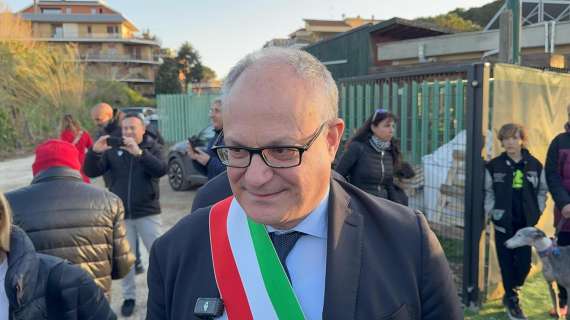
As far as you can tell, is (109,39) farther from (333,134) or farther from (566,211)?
(333,134)

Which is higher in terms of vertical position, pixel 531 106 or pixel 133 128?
pixel 531 106

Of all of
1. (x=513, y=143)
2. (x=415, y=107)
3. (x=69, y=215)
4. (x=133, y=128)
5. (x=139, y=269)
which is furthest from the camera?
(x=139, y=269)

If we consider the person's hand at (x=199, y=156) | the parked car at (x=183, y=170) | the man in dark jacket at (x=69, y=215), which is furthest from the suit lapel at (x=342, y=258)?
the parked car at (x=183, y=170)

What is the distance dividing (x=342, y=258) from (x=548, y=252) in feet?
12.1

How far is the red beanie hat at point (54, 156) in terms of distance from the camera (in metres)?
3.33

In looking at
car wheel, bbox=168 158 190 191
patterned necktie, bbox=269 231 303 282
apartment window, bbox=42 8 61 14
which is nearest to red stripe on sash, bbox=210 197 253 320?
patterned necktie, bbox=269 231 303 282

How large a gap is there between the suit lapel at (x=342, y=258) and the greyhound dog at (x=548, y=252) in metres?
3.45

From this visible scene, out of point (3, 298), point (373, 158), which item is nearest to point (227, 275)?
point (3, 298)

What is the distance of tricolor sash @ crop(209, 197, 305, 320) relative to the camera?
4.73ft

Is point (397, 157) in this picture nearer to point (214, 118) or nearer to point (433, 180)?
point (433, 180)

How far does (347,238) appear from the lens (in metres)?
1.46

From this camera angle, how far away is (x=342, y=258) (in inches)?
55.6

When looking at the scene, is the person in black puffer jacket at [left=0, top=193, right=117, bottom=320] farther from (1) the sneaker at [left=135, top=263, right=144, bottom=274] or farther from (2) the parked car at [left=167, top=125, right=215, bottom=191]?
(2) the parked car at [left=167, top=125, right=215, bottom=191]

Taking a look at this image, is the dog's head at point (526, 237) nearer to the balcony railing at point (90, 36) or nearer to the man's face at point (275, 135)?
the man's face at point (275, 135)
